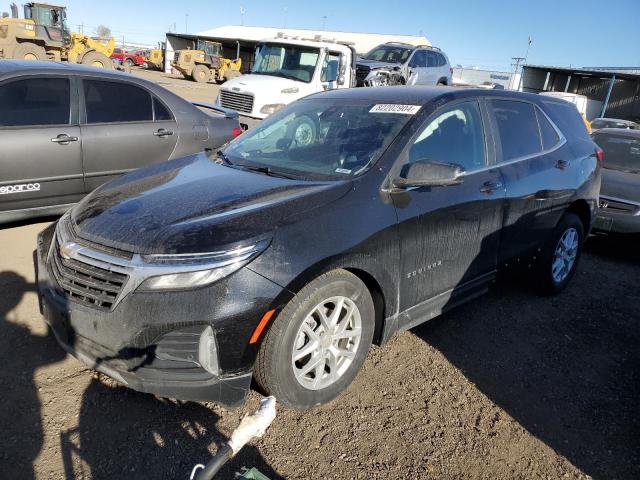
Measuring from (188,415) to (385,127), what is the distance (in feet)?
6.79

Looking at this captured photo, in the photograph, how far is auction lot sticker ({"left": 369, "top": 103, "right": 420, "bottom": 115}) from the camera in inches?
130

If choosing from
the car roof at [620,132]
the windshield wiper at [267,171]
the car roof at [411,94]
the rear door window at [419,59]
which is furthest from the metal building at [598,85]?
the windshield wiper at [267,171]

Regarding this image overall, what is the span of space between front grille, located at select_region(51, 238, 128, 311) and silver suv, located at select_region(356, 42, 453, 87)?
1270cm

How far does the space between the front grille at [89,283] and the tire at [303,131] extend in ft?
5.35

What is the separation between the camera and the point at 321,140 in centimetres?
343

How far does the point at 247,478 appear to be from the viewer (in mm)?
1704

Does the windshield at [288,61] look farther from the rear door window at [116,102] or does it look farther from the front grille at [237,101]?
the rear door window at [116,102]

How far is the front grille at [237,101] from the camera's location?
1052 cm

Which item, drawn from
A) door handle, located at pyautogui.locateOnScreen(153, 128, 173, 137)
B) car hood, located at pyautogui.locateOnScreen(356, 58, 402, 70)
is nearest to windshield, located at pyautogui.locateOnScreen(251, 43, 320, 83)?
car hood, located at pyautogui.locateOnScreen(356, 58, 402, 70)

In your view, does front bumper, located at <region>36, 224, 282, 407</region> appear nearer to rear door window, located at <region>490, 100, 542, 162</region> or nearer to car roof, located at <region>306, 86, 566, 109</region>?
car roof, located at <region>306, 86, 566, 109</region>

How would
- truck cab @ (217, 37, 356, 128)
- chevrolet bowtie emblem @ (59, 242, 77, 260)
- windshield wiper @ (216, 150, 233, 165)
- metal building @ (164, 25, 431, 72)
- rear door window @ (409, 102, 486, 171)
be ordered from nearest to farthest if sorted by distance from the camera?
chevrolet bowtie emblem @ (59, 242, 77, 260), rear door window @ (409, 102, 486, 171), windshield wiper @ (216, 150, 233, 165), truck cab @ (217, 37, 356, 128), metal building @ (164, 25, 431, 72)

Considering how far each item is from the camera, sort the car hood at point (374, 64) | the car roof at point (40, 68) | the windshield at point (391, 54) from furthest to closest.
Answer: the windshield at point (391, 54) → the car hood at point (374, 64) → the car roof at point (40, 68)

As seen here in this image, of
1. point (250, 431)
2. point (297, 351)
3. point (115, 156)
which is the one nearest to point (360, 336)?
point (297, 351)

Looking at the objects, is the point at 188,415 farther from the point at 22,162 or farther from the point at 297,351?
the point at 22,162
